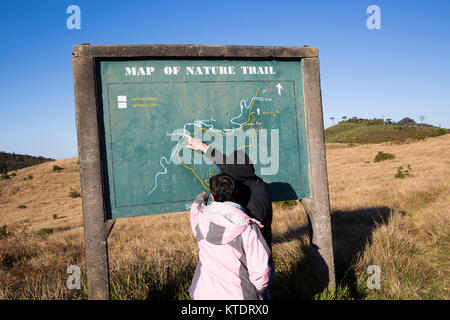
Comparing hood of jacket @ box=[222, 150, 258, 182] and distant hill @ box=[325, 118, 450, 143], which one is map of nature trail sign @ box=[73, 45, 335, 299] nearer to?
hood of jacket @ box=[222, 150, 258, 182]

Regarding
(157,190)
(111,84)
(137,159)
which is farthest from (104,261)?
(111,84)

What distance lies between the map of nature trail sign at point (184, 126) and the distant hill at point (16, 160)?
6970cm

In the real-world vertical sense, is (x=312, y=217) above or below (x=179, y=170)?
below

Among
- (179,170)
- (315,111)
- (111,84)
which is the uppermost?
(111,84)

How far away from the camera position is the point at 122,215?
3182 millimetres

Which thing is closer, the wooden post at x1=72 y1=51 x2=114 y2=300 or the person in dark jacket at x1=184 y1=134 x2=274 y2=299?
the person in dark jacket at x1=184 y1=134 x2=274 y2=299

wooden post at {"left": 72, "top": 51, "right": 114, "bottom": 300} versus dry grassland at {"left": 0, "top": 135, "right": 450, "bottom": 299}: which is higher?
wooden post at {"left": 72, "top": 51, "right": 114, "bottom": 300}

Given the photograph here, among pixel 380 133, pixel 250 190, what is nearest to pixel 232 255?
pixel 250 190

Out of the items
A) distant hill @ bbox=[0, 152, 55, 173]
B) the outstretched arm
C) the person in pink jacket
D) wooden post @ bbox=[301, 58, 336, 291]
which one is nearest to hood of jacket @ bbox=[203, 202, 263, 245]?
the person in pink jacket

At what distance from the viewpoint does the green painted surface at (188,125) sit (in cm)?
323

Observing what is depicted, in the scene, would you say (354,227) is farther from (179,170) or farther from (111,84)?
(111,84)

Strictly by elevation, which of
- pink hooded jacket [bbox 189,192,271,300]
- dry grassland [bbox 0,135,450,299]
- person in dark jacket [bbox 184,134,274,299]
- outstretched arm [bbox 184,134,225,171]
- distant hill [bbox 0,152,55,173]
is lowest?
dry grassland [bbox 0,135,450,299]

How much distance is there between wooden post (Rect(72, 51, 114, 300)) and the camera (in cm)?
302
